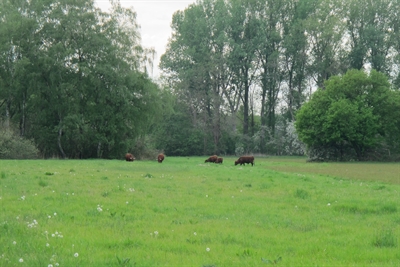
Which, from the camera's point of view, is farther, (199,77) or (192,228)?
(199,77)

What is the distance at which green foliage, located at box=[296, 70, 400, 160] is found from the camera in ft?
190

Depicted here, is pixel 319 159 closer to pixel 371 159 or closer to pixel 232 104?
pixel 371 159

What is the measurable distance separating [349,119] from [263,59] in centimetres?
2898

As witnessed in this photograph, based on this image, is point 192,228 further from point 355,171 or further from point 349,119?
point 349,119

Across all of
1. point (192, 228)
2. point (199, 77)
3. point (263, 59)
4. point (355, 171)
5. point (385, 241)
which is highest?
point (263, 59)

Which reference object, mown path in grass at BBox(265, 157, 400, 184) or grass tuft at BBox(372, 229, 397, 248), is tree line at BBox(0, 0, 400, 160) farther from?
grass tuft at BBox(372, 229, 397, 248)

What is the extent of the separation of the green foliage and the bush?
3870cm

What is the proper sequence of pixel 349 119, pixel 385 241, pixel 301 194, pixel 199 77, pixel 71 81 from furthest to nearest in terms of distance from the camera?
pixel 199 77, pixel 349 119, pixel 71 81, pixel 301 194, pixel 385 241

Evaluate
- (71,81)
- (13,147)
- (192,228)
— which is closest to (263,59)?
(71,81)

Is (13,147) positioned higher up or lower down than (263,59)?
lower down

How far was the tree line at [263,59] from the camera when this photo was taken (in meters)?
75.4

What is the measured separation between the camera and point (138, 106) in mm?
53125

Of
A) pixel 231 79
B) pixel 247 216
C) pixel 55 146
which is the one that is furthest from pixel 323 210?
pixel 231 79

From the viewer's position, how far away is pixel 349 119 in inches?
2264
